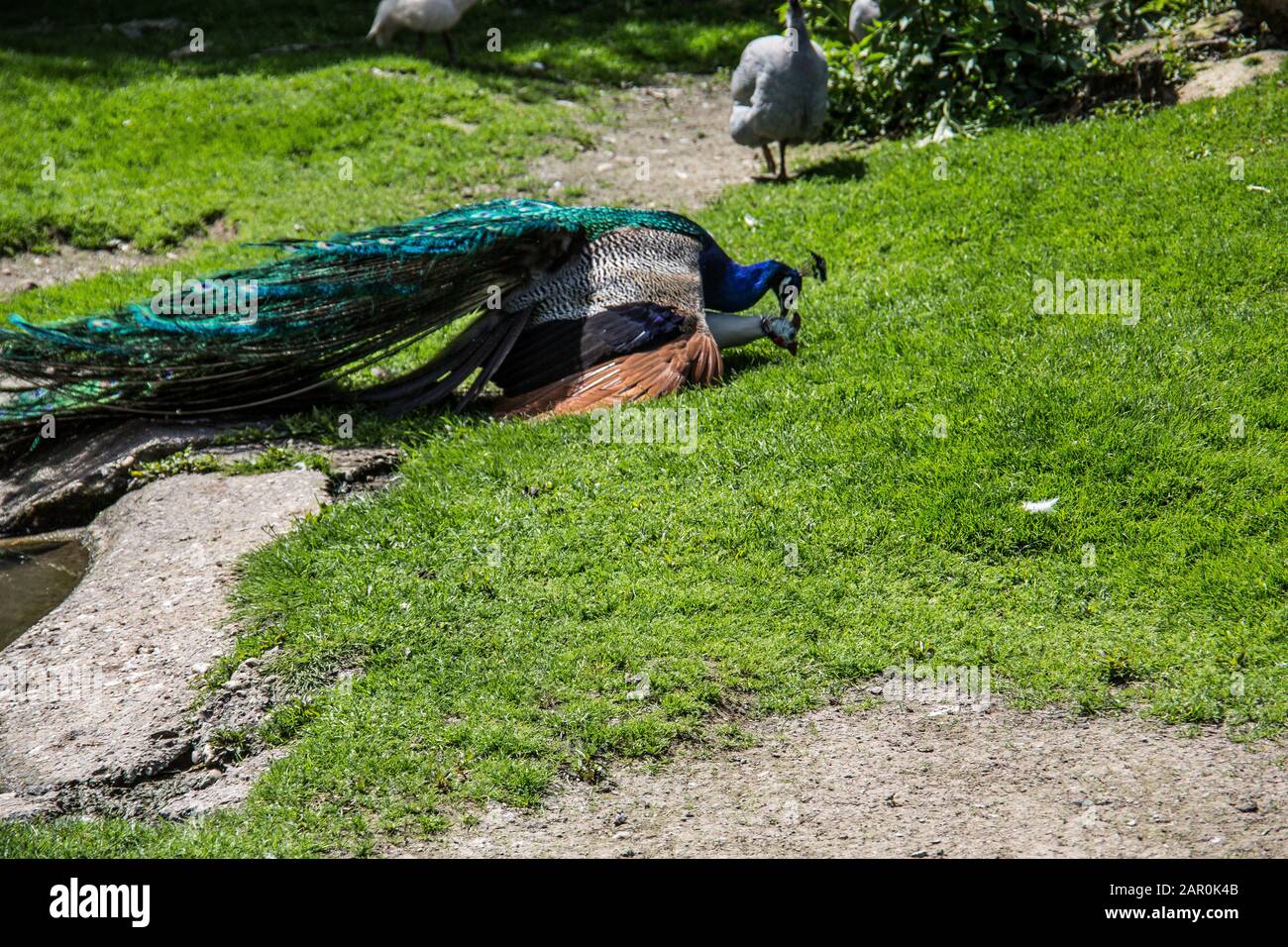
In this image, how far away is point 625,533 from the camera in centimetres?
A: 609

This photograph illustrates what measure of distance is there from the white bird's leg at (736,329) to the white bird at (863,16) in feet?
20.3

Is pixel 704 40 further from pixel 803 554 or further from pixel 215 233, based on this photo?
pixel 803 554

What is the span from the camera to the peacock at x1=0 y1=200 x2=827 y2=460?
700 cm

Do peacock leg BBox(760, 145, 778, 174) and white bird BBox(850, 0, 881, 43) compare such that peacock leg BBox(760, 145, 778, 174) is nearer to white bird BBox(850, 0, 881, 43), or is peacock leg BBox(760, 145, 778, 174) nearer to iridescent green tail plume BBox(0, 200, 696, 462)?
white bird BBox(850, 0, 881, 43)

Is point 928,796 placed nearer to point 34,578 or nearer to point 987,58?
point 34,578

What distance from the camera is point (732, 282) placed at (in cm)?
798

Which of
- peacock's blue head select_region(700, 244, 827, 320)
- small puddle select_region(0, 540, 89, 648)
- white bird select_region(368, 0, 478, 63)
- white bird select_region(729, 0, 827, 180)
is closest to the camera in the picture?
small puddle select_region(0, 540, 89, 648)

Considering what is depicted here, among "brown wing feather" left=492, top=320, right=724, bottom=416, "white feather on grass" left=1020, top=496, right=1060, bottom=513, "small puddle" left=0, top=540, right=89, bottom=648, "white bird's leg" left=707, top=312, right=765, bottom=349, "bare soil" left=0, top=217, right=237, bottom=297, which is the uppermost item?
"bare soil" left=0, top=217, right=237, bottom=297

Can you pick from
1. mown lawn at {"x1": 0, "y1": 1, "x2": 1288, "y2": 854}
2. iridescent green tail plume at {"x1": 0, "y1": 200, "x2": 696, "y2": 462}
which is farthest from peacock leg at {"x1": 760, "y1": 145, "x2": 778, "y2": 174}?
iridescent green tail plume at {"x1": 0, "y1": 200, "x2": 696, "y2": 462}

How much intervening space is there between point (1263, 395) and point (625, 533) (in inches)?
137

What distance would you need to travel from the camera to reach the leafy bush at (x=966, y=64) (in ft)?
36.5

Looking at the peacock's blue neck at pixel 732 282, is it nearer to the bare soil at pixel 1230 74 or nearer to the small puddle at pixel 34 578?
the small puddle at pixel 34 578

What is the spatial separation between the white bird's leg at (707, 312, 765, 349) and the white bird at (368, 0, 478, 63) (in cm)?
805


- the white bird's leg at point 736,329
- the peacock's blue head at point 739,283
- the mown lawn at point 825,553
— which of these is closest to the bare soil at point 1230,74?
the mown lawn at point 825,553
